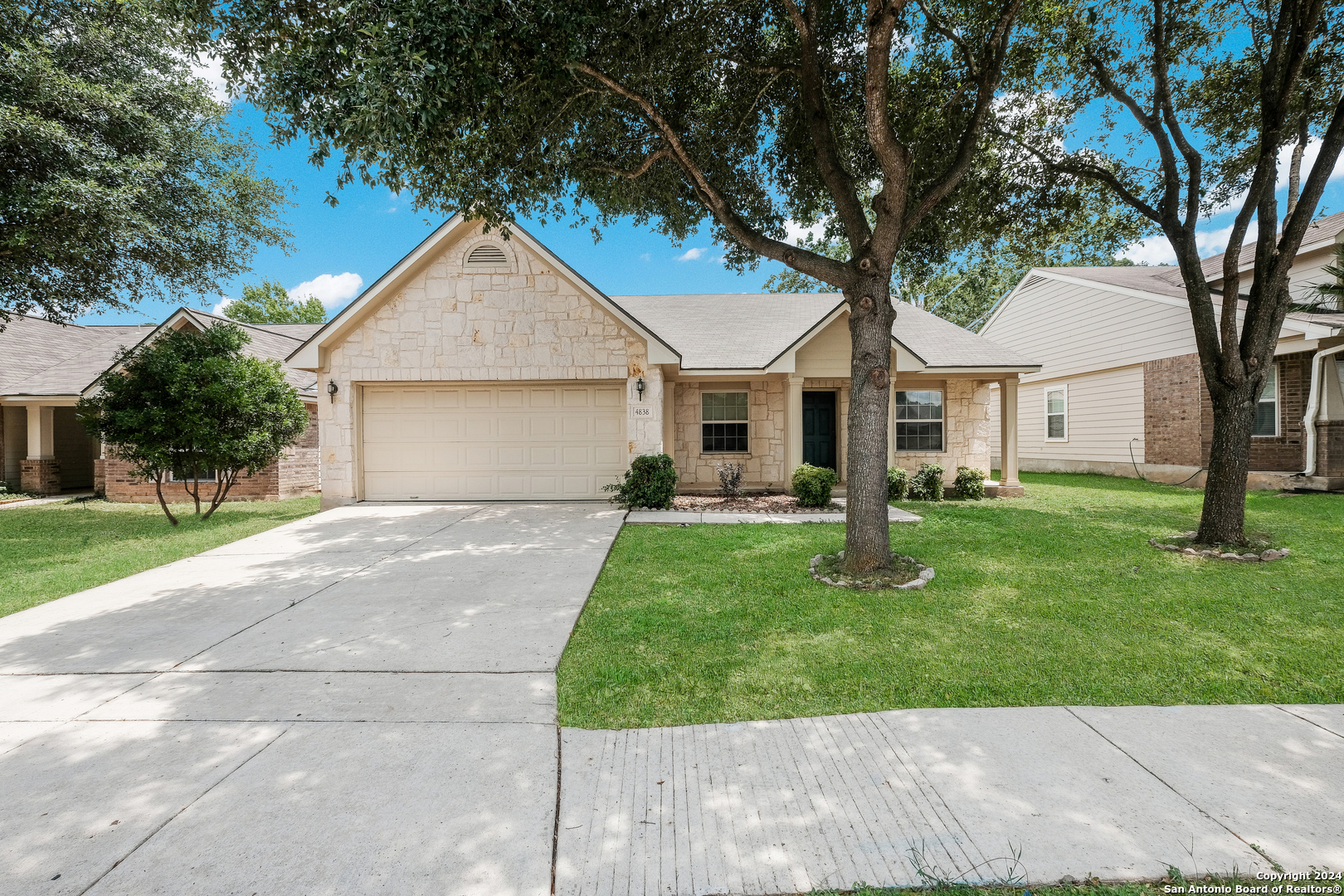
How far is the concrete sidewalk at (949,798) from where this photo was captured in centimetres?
216

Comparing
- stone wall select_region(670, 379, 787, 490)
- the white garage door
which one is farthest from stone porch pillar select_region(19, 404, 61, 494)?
stone wall select_region(670, 379, 787, 490)

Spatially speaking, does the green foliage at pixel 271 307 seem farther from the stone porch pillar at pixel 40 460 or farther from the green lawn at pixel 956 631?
the green lawn at pixel 956 631

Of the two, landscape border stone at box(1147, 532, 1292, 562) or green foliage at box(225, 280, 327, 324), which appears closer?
landscape border stone at box(1147, 532, 1292, 562)

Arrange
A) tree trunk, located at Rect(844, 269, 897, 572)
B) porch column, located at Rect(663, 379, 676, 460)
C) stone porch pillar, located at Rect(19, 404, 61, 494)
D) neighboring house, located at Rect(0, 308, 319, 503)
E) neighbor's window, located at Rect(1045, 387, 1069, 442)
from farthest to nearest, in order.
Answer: neighbor's window, located at Rect(1045, 387, 1069, 442) → stone porch pillar, located at Rect(19, 404, 61, 494) → neighboring house, located at Rect(0, 308, 319, 503) → porch column, located at Rect(663, 379, 676, 460) → tree trunk, located at Rect(844, 269, 897, 572)

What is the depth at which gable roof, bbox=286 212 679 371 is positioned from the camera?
10.9 metres

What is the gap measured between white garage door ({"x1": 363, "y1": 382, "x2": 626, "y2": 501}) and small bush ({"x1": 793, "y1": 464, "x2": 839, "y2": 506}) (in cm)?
364

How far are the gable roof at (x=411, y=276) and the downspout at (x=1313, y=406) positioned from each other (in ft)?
44.6

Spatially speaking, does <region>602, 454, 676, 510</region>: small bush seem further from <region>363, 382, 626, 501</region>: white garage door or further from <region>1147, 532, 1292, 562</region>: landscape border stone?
<region>1147, 532, 1292, 562</region>: landscape border stone

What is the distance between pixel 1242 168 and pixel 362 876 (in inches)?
508

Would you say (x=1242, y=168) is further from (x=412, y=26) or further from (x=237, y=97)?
(x=237, y=97)

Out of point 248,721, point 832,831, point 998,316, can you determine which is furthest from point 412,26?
point 998,316

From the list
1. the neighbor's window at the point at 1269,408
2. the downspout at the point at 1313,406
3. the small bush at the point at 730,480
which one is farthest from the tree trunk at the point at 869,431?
the neighbor's window at the point at 1269,408

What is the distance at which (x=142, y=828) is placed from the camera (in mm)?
2412

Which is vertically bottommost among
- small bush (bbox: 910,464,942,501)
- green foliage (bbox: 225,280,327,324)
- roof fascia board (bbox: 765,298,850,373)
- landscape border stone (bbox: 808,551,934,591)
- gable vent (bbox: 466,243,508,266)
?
landscape border stone (bbox: 808,551,934,591)
